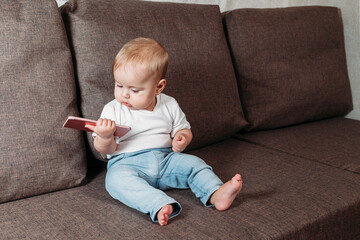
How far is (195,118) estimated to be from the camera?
1.57m

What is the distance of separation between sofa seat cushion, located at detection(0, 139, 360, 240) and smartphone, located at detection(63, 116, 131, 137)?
20 centimetres

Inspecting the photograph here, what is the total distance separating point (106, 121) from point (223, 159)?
0.57m

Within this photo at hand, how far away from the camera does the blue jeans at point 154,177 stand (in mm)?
1116

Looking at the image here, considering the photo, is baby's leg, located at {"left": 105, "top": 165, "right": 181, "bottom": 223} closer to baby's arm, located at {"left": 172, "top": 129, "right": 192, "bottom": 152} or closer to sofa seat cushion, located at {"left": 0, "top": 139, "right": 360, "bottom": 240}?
sofa seat cushion, located at {"left": 0, "top": 139, "right": 360, "bottom": 240}

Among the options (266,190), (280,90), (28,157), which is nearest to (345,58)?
(280,90)

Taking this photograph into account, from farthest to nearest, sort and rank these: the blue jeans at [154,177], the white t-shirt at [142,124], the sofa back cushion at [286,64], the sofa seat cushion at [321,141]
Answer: the sofa back cushion at [286,64]
the sofa seat cushion at [321,141]
the white t-shirt at [142,124]
the blue jeans at [154,177]

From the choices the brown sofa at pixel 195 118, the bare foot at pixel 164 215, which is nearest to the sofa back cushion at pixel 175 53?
the brown sofa at pixel 195 118

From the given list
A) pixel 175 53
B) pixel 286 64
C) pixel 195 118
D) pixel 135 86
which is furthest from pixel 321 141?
pixel 135 86

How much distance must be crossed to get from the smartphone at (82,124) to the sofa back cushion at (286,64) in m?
0.84

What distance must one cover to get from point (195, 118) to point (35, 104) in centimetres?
61

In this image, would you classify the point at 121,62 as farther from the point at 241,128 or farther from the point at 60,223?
the point at 241,128

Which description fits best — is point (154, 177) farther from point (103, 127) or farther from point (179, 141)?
point (103, 127)

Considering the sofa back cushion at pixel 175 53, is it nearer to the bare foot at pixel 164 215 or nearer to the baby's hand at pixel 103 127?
the baby's hand at pixel 103 127

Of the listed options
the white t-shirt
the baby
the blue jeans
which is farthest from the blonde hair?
the blue jeans
